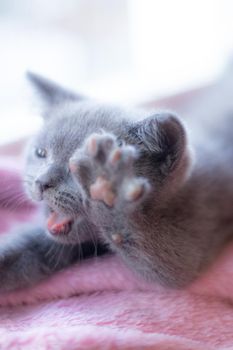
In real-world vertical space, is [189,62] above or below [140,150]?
above

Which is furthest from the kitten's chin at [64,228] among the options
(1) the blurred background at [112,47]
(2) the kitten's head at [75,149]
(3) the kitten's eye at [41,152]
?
(1) the blurred background at [112,47]

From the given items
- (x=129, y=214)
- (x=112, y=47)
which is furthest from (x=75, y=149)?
(x=112, y=47)

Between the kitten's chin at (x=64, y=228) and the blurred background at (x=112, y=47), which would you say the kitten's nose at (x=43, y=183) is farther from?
the blurred background at (x=112, y=47)

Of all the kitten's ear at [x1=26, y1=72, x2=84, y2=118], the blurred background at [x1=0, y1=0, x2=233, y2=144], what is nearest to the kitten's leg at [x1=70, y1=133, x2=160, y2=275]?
the kitten's ear at [x1=26, y1=72, x2=84, y2=118]

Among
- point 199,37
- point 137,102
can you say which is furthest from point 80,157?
point 199,37

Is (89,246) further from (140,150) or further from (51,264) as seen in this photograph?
(140,150)
